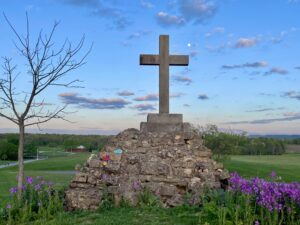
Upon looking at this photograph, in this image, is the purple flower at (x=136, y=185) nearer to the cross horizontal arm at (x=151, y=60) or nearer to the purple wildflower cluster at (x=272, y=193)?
the purple wildflower cluster at (x=272, y=193)

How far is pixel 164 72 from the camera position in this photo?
1019 cm

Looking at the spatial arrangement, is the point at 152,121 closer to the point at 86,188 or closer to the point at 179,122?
the point at 179,122

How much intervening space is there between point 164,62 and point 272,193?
4828 millimetres

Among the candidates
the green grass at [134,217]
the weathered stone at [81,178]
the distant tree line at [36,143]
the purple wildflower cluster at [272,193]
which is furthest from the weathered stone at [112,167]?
the distant tree line at [36,143]

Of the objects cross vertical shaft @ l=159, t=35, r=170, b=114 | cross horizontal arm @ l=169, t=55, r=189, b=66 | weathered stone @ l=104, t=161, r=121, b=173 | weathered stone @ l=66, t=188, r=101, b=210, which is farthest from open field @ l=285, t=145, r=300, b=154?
weathered stone @ l=66, t=188, r=101, b=210

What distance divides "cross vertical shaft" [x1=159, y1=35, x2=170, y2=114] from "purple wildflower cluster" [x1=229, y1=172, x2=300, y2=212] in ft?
12.2

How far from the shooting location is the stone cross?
10156mm

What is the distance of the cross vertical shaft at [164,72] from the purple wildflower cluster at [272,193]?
12.2 ft

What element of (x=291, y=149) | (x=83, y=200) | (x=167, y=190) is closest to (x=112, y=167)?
(x=83, y=200)

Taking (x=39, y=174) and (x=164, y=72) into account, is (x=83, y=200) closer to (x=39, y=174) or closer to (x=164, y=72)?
(x=164, y=72)

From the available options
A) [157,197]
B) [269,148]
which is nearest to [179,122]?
[157,197]

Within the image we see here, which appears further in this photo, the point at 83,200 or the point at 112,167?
the point at 112,167

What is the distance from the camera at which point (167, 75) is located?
33.4 ft

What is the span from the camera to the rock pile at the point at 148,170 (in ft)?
25.6
